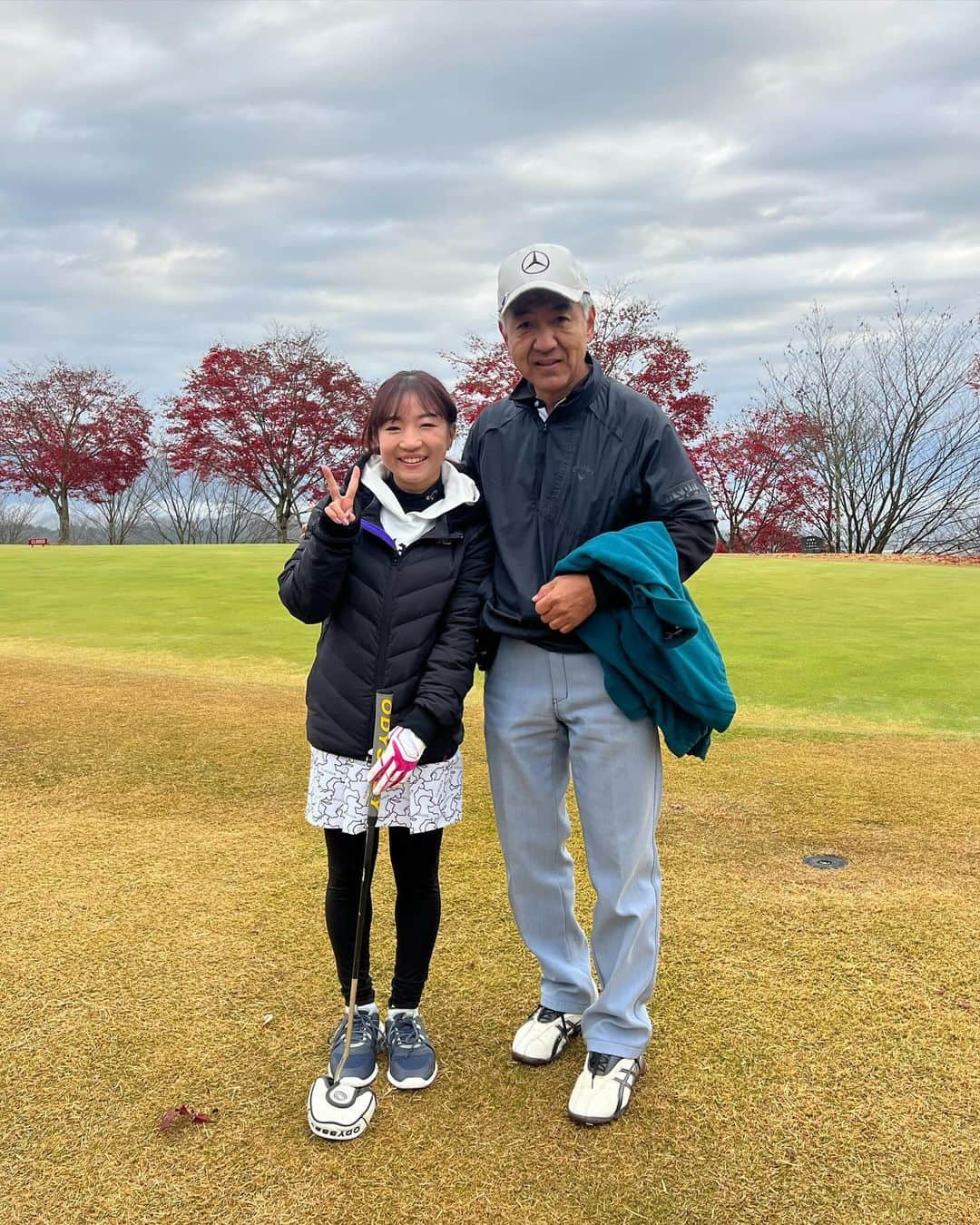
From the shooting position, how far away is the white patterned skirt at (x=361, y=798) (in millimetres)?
2445

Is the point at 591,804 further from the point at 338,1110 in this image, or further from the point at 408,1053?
the point at 338,1110

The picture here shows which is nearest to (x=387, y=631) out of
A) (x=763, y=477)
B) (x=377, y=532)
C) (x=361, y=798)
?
(x=377, y=532)

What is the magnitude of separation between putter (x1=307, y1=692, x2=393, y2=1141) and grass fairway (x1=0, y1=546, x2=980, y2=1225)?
0.05 meters

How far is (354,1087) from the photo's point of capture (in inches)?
93.7

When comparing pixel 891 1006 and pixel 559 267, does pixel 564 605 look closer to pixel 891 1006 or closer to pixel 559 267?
pixel 559 267

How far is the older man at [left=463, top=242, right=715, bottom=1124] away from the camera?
93.3 inches

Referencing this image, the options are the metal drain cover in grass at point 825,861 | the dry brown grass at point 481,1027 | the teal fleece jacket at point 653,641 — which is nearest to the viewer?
the dry brown grass at point 481,1027

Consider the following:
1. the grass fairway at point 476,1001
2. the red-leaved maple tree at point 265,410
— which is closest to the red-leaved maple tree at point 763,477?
the red-leaved maple tree at point 265,410

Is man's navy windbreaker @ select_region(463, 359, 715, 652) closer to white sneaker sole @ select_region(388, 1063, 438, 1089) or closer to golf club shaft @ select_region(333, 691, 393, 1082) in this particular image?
golf club shaft @ select_region(333, 691, 393, 1082)

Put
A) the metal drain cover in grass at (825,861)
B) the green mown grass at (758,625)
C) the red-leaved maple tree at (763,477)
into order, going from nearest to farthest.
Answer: the metal drain cover in grass at (825,861)
the green mown grass at (758,625)
the red-leaved maple tree at (763,477)

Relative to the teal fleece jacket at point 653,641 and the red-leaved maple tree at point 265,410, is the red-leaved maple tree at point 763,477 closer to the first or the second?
the red-leaved maple tree at point 265,410

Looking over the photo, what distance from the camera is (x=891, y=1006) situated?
2773 millimetres

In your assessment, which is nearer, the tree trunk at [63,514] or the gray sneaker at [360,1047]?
the gray sneaker at [360,1047]

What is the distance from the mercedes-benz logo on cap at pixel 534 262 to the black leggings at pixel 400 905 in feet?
4.47
